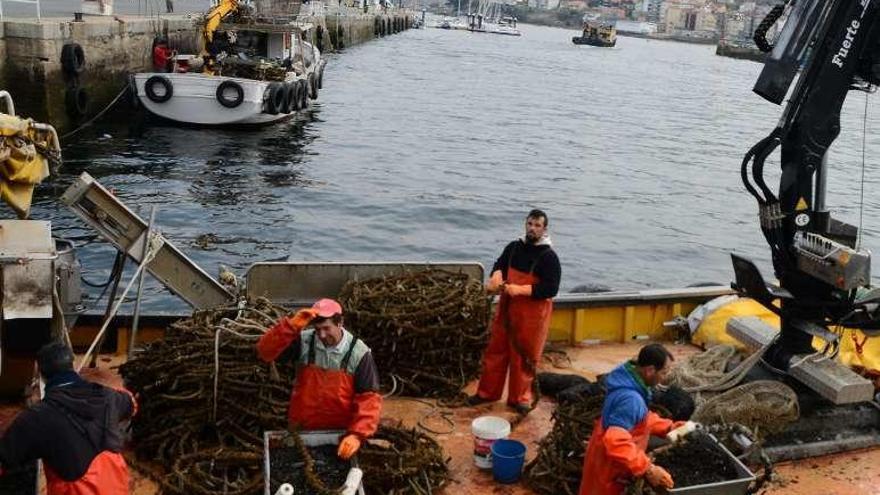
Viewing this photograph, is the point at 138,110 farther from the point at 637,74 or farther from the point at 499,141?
the point at 637,74

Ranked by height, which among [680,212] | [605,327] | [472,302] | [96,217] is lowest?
[680,212]

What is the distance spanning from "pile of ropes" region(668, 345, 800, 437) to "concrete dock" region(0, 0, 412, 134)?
18.9 metres

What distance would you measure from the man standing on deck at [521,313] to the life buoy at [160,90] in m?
20.6

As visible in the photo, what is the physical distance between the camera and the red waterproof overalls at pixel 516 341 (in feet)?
22.4

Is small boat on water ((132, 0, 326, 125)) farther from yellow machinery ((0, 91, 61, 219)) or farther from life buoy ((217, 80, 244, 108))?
yellow machinery ((0, 91, 61, 219))

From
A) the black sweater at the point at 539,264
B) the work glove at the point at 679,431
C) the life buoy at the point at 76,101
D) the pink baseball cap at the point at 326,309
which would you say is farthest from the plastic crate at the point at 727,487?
the life buoy at the point at 76,101

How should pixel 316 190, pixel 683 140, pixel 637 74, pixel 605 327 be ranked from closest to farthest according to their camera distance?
1. pixel 605 327
2. pixel 316 190
3. pixel 683 140
4. pixel 637 74

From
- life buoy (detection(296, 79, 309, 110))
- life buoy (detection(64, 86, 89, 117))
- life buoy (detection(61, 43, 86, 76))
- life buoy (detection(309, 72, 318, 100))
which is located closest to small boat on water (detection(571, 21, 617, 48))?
life buoy (detection(309, 72, 318, 100))

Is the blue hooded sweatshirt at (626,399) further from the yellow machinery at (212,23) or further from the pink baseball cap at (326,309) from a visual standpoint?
the yellow machinery at (212,23)

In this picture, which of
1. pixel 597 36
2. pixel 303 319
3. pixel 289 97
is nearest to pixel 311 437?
pixel 303 319

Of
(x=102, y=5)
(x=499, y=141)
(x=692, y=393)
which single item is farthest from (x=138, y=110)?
(x=692, y=393)

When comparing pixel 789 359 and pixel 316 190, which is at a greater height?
pixel 789 359

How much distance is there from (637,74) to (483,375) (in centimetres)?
6431

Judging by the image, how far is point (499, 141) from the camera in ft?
101
